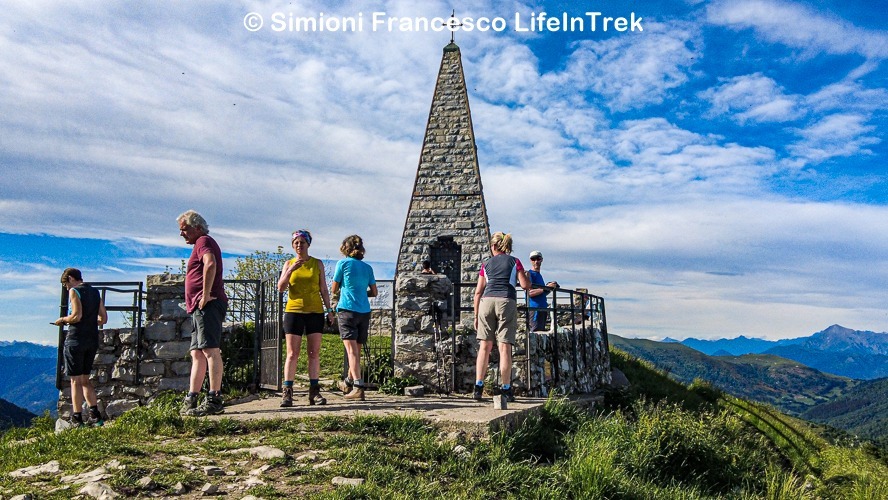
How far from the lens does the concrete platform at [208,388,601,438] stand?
6.83m

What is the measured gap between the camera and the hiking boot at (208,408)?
745 centimetres

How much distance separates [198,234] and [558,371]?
247 inches

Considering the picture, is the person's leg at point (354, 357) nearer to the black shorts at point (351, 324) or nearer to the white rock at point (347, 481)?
the black shorts at point (351, 324)

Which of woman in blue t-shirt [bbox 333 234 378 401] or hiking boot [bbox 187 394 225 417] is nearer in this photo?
hiking boot [bbox 187 394 225 417]

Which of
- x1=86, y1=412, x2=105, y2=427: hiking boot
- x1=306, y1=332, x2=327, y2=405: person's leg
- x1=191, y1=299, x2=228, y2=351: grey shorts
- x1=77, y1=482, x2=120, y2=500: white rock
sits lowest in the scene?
x1=86, y1=412, x2=105, y2=427: hiking boot

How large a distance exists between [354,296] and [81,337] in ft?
12.4

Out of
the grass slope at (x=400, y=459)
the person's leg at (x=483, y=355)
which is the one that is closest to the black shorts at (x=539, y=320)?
the grass slope at (x=400, y=459)

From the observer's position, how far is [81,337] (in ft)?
29.2

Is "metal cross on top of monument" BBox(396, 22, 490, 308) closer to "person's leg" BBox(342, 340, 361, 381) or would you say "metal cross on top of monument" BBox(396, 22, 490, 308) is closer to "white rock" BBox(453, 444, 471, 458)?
"person's leg" BBox(342, 340, 361, 381)

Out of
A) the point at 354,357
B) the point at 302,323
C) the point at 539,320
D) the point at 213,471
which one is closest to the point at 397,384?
the point at 354,357

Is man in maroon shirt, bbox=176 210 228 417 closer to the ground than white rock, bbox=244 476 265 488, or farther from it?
farther from it

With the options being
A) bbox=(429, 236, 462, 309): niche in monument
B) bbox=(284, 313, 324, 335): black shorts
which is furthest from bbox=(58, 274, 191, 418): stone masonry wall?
bbox=(429, 236, 462, 309): niche in monument

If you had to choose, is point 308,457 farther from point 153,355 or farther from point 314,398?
point 153,355

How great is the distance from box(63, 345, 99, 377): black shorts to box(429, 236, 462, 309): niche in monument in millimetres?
11871
